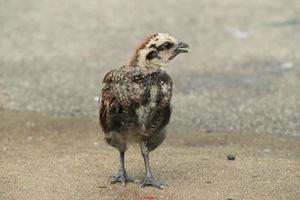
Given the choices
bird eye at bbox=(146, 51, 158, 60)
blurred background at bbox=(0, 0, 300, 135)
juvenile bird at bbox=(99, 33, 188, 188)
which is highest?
bird eye at bbox=(146, 51, 158, 60)

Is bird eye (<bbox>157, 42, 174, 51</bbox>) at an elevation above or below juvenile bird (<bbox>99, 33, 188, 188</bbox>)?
above

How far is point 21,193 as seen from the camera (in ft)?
20.9

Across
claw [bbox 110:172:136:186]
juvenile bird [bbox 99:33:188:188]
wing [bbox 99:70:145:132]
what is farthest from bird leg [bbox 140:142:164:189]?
wing [bbox 99:70:145:132]

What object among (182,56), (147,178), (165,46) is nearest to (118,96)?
(165,46)

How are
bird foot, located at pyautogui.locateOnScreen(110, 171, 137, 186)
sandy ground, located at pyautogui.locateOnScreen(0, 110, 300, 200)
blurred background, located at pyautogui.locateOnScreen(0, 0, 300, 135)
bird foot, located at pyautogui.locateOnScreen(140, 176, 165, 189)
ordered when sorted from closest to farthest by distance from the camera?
sandy ground, located at pyautogui.locateOnScreen(0, 110, 300, 200) → bird foot, located at pyautogui.locateOnScreen(140, 176, 165, 189) → bird foot, located at pyautogui.locateOnScreen(110, 171, 137, 186) → blurred background, located at pyautogui.locateOnScreen(0, 0, 300, 135)

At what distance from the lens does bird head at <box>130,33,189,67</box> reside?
638cm

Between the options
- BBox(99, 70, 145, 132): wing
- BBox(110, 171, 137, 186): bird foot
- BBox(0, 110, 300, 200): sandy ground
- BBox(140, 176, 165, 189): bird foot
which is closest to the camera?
BBox(99, 70, 145, 132): wing

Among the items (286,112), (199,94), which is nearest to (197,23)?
(199,94)

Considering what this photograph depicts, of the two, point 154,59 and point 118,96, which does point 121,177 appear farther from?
point 154,59

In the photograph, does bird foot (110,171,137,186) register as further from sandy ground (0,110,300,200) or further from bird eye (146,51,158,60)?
bird eye (146,51,158,60)

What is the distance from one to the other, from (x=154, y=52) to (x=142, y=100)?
48 centimetres

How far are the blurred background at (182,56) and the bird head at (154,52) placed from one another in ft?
7.75

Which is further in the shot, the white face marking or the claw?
the claw

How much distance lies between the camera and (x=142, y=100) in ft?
20.2
